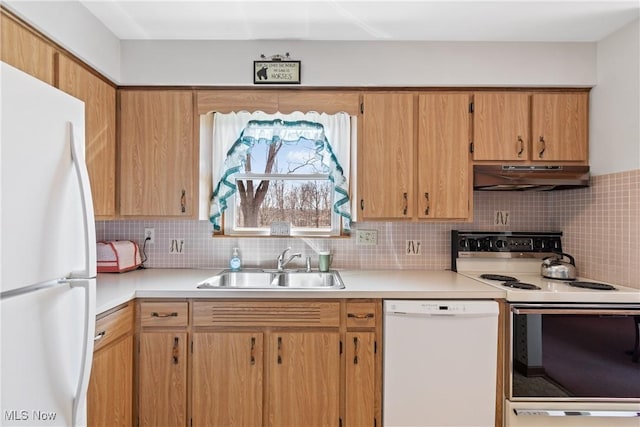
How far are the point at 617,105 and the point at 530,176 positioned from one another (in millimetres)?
591

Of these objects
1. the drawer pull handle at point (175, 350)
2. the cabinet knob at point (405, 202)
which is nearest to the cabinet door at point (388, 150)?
the cabinet knob at point (405, 202)

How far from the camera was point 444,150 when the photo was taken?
2.27 m

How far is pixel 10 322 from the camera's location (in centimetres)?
89

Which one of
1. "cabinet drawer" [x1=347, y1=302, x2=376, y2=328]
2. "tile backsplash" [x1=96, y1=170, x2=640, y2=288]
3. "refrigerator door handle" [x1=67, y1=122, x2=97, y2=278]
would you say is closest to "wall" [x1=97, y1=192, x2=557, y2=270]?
"tile backsplash" [x1=96, y1=170, x2=640, y2=288]

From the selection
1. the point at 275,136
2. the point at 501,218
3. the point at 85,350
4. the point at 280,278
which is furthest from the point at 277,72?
the point at 501,218

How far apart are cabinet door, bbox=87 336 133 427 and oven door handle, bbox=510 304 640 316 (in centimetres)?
201

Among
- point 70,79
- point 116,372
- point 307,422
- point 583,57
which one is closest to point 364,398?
point 307,422

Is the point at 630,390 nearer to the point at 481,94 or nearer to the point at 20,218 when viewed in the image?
the point at 481,94

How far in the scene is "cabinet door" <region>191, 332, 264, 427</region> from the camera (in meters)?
1.89

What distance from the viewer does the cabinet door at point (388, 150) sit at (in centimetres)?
227

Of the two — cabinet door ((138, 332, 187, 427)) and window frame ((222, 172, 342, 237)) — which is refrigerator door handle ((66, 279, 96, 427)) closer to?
cabinet door ((138, 332, 187, 427))

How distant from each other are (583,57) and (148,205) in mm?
2898

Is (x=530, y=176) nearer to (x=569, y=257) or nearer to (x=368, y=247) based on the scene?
(x=569, y=257)

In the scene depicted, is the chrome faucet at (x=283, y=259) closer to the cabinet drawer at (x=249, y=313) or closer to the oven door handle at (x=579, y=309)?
the cabinet drawer at (x=249, y=313)
